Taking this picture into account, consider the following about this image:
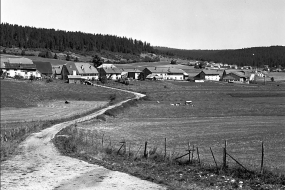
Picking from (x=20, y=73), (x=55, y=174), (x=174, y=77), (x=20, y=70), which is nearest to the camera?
(x=55, y=174)

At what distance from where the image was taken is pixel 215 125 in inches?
1709

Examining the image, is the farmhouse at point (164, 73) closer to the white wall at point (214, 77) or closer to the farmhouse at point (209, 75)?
the farmhouse at point (209, 75)

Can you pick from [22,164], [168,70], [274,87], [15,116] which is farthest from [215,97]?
[168,70]

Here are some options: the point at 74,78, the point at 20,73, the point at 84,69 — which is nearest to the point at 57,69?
the point at 84,69

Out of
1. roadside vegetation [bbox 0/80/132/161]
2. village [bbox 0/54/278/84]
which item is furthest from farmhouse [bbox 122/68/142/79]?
roadside vegetation [bbox 0/80/132/161]

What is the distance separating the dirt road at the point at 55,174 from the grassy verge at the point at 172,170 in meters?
0.91

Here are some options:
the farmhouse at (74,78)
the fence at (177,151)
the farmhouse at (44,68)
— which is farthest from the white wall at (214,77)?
the fence at (177,151)

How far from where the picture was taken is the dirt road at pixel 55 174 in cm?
2034

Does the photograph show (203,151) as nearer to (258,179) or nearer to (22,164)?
(258,179)

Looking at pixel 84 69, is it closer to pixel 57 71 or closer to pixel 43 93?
pixel 57 71

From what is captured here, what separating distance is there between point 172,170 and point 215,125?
890 inches

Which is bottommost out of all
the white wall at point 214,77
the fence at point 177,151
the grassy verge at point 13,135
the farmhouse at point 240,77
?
the grassy verge at point 13,135

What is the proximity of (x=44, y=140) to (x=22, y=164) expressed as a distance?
8.73 meters

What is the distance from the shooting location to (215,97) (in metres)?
80.4
